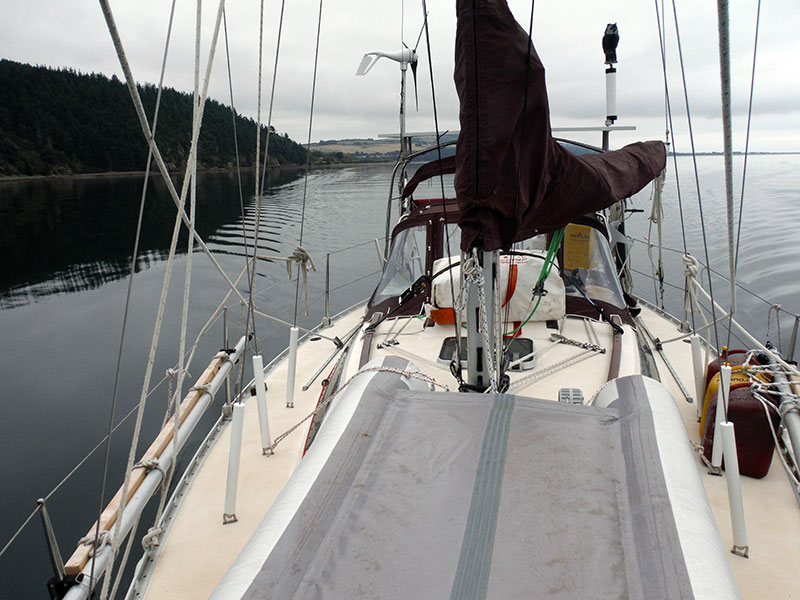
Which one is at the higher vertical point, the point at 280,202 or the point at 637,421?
the point at 280,202

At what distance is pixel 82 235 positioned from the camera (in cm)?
2091

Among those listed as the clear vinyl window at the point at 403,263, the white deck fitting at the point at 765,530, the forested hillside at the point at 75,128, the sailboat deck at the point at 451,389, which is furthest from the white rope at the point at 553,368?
the forested hillside at the point at 75,128

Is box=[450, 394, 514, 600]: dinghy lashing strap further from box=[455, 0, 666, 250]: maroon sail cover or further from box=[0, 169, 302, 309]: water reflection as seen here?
box=[0, 169, 302, 309]: water reflection

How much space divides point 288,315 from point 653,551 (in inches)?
375

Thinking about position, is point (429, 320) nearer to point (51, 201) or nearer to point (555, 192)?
point (555, 192)

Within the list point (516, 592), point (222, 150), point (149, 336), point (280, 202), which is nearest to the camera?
point (516, 592)

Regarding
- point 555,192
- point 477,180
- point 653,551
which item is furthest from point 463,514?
point 555,192

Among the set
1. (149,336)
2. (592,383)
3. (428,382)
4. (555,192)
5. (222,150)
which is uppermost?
(222,150)

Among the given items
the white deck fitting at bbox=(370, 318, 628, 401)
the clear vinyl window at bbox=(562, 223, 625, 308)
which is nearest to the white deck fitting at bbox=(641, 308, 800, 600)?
the white deck fitting at bbox=(370, 318, 628, 401)

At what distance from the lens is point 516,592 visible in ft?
4.57

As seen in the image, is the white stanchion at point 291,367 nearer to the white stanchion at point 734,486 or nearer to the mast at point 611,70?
the white stanchion at point 734,486

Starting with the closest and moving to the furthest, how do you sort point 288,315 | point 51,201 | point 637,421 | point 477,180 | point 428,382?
1. point 637,421
2. point 477,180
3. point 428,382
4. point 288,315
5. point 51,201

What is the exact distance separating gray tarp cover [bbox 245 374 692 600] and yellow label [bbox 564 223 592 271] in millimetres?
2803

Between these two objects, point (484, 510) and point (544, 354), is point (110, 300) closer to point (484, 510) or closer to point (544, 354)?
point (544, 354)
